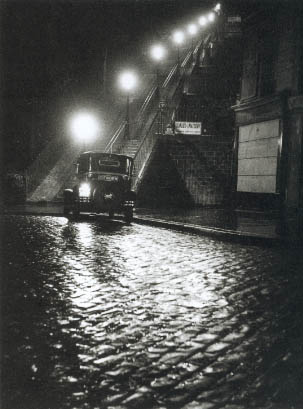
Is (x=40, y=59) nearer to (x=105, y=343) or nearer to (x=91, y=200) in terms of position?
(x=91, y=200)

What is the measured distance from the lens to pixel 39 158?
23453mm

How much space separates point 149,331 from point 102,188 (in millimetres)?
11435

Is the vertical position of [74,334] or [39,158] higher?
[39,158]

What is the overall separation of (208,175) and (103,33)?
55.6 ft

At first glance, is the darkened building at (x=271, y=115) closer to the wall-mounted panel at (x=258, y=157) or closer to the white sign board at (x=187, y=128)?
the wall-mounted panel at (x=258, y=157)

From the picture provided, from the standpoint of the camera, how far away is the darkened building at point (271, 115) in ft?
52.5

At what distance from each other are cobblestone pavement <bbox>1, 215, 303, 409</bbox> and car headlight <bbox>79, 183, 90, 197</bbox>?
7.23 metres

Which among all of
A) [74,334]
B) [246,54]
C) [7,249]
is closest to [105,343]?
[74,334]

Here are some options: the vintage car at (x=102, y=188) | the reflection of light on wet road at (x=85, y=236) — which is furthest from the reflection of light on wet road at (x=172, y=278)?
the vintage car at (x=102, y=188)

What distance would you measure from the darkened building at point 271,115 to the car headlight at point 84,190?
702 cm

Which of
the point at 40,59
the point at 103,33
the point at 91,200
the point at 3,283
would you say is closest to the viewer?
the point at 3,283

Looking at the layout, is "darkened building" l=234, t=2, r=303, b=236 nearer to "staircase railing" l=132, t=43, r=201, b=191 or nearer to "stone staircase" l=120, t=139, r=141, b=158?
"staircase railing" l=132, t=43, r=201, b=191

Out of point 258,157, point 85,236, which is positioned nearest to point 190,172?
point 258,157

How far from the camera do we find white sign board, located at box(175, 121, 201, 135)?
21.8 meters
